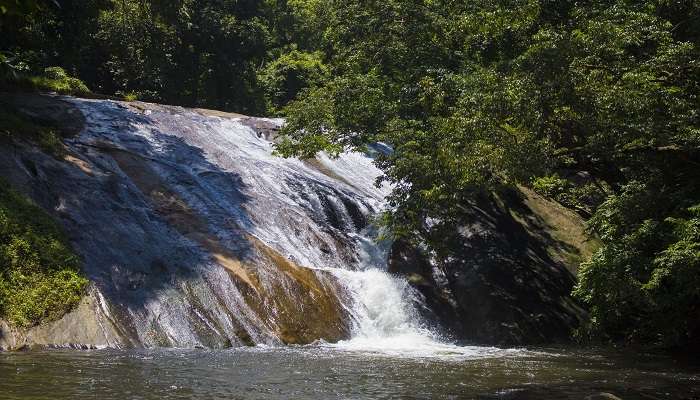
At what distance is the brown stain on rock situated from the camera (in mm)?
12531

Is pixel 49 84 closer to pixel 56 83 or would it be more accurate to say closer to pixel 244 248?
pixel 56 83

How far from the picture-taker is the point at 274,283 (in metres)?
13.1

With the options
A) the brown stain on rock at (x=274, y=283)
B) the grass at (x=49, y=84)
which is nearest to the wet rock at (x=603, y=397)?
the brown stain on rock at (x=274, y=283)

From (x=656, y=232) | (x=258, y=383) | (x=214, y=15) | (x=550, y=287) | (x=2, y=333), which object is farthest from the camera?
(x=214, y=15)

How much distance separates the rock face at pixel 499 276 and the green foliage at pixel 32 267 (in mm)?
6996

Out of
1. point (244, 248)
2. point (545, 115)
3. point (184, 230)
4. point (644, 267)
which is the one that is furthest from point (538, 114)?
point (184, 230)

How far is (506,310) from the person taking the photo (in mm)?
15539

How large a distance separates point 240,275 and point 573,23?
9102 millimetres

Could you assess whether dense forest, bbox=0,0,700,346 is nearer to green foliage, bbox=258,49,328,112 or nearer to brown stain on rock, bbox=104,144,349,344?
brown stain on rock, bbox=104,144,349,344

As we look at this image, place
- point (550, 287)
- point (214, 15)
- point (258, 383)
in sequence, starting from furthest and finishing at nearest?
point (214, 15) → point (550, 287) → point (258, 383)

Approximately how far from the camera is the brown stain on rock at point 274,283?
12.5m

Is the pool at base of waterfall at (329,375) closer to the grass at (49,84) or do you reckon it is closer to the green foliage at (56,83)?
the grass at (49,84)

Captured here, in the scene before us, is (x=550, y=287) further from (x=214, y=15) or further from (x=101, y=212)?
(x=214, y=15)

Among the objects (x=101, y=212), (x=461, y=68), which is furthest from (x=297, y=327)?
(x=461, y=68)
